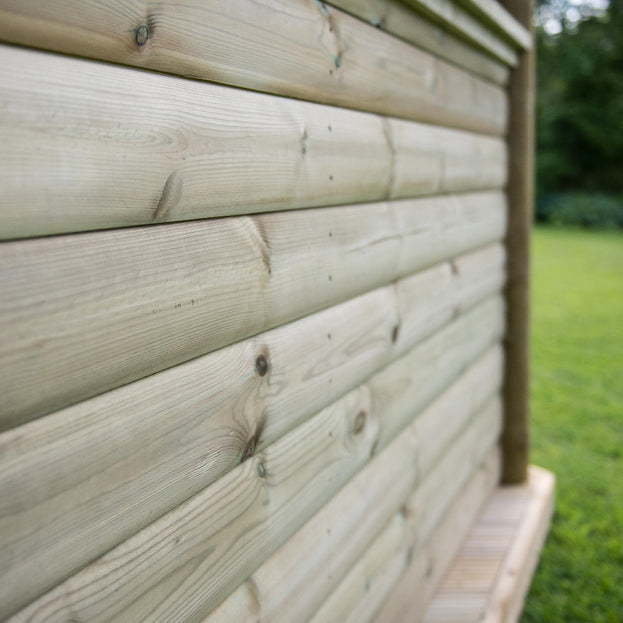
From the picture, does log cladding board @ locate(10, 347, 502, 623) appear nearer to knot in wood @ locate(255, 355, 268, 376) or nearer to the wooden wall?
the wooden wall

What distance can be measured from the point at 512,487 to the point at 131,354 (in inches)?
99.5

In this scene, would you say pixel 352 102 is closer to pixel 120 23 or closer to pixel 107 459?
pixel 120 23

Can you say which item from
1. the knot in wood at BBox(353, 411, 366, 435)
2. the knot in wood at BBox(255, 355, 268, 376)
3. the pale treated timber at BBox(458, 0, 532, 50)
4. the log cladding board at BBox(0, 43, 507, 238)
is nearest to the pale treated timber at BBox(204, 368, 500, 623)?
the knot in wood at BBox(353, 411, 366, 435)

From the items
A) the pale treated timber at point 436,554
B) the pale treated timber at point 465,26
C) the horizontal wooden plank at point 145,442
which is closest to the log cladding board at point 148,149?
the horizontal wooden plank at point 145,442

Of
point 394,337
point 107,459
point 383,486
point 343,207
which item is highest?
point 343,207

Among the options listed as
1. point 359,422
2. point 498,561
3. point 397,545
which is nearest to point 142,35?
point 359,422

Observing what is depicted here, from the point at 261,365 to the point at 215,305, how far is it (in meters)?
0.17

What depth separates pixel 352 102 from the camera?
1414 millimetres

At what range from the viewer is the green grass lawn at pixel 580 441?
2535 millimetres

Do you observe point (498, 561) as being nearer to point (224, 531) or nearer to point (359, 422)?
point (359, 422)

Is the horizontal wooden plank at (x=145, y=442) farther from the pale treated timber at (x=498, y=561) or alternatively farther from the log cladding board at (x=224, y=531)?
the pale treated timber at (x=498, y=561)

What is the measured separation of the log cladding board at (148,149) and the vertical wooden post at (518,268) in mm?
1619

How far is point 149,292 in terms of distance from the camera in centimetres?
83

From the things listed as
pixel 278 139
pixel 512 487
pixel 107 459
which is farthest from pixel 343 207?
pixel 512 487
